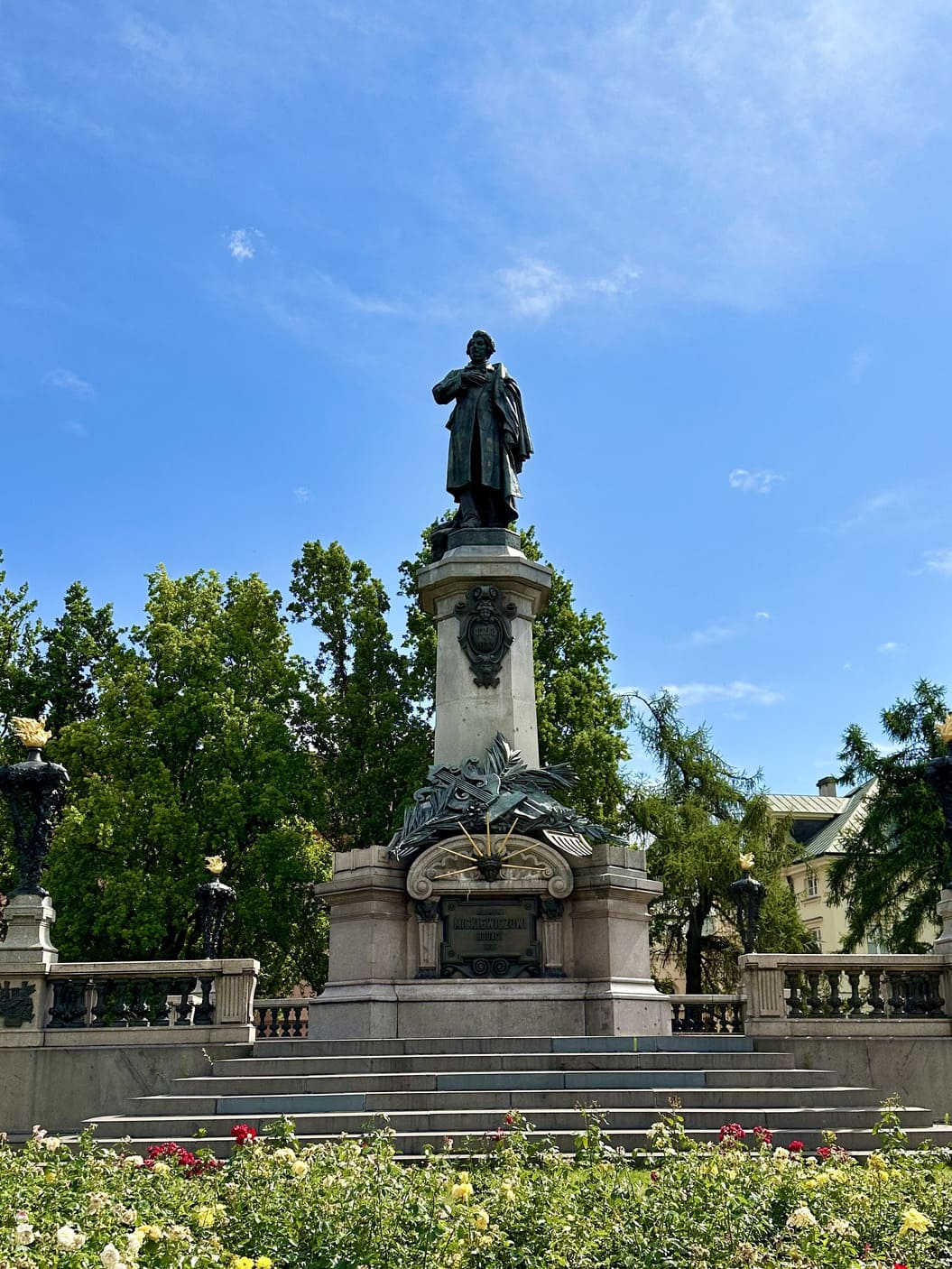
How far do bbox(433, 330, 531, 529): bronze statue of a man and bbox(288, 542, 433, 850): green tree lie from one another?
14.9 meters

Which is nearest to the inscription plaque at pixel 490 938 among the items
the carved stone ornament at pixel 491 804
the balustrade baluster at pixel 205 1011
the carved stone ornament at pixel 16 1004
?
→ the carved stone ornament at pixel 491 804

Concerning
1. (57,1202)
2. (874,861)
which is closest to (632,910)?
(57,1202)

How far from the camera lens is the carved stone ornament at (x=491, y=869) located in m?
15.8

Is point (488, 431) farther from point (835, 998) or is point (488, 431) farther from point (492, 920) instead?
point (835, 998)

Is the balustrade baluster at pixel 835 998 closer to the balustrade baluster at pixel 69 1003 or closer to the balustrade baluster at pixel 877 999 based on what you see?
the balustrade baluster at pixel 877 999

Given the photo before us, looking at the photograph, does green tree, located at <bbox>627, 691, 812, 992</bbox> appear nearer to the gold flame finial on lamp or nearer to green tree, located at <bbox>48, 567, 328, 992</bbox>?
green tree, located at <bbox>48, 567, 328, 992</bbox>

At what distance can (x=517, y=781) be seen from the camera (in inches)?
658

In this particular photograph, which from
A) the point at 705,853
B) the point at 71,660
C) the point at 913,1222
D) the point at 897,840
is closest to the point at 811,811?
the point at 897,840

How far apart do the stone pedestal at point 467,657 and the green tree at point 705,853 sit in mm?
16801

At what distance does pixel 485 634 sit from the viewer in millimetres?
17859

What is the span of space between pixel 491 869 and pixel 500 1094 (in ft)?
13.7

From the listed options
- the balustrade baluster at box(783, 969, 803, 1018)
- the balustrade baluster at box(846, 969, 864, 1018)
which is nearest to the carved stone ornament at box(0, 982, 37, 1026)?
the balustrade baluster at box(783, 969, 803, 1018)

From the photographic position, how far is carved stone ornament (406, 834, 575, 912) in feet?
51.7

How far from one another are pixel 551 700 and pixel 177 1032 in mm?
19259
